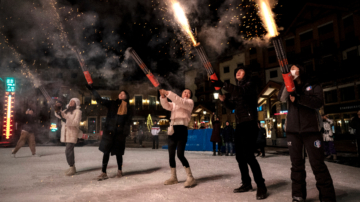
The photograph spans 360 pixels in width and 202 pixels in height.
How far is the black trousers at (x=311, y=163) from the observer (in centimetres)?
284

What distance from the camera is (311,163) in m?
2.96

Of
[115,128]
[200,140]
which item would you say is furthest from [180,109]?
[200,140]

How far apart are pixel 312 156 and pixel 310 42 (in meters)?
31.4

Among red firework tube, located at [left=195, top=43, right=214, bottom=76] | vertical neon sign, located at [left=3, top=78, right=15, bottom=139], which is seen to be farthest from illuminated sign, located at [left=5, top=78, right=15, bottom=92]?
red firework tube, located at [left=195, top=43, right=214, bottom=76]

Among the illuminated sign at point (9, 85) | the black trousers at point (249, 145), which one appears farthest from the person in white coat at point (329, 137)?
the illuminated sign at point (9, 85)

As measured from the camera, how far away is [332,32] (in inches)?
1072

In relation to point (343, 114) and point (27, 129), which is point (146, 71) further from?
point (343, 114)

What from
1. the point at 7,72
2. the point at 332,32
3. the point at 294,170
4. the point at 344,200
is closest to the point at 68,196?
the point at 294,170

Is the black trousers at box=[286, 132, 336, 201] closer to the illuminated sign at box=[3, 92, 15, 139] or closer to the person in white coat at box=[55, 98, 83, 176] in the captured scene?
the person in white coat at box=[55, 98, 83, 176]

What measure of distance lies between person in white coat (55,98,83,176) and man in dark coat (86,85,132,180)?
990 mm

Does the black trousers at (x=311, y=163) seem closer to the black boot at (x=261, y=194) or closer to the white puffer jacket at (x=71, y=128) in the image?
the black boot at (x=261, y=194)

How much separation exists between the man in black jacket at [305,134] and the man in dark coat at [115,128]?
3486 millimetres

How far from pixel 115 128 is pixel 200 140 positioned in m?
8.38

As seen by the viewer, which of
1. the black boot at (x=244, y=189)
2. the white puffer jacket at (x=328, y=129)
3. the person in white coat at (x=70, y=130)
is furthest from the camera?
the white puffer jacket at (x=328, y=129)
